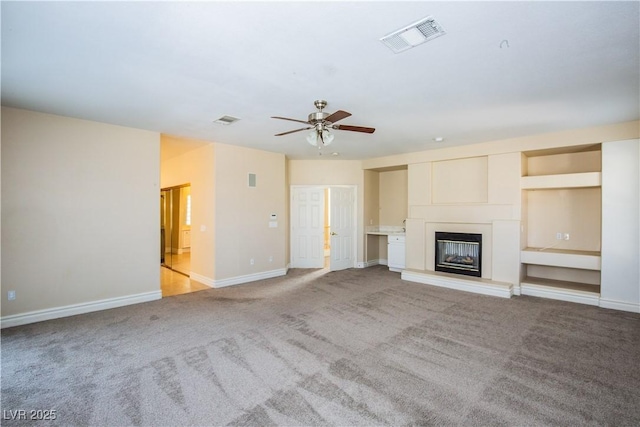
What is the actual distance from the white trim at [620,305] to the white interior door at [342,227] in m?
4.67

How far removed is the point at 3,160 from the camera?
3.76 m

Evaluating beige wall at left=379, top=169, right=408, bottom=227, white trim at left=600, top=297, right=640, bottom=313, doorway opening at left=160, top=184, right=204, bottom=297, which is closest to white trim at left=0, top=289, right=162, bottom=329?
doorway opening at left=160, top=184, right=204, bottom=297

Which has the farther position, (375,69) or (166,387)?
(375,69)

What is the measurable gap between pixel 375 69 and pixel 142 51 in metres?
1.98

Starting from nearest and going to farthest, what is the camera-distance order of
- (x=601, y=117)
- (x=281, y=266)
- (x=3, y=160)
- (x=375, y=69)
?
(x=375, y=69)
(x=3, y=160)
(x=601, y=117)
(x=281, y=266)

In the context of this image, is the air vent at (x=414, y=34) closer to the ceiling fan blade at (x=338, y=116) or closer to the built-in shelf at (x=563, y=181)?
the ceiling fan blade at (x=338, y=116)

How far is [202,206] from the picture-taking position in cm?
599

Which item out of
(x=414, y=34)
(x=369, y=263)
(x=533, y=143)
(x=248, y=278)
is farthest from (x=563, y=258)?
(x=248, y=278)

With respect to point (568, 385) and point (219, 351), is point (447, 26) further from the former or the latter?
point (219, 351)

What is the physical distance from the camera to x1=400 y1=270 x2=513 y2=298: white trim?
5.16 m

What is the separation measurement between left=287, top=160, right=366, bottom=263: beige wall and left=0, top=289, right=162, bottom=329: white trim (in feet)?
13.1

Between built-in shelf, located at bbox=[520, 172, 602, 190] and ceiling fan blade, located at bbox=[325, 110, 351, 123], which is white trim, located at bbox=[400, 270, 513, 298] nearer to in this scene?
built-in shelf, located at bbox=[520, 172, 602, 190]

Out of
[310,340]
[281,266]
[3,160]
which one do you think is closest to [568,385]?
[310,340]

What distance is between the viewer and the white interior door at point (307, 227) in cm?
747
